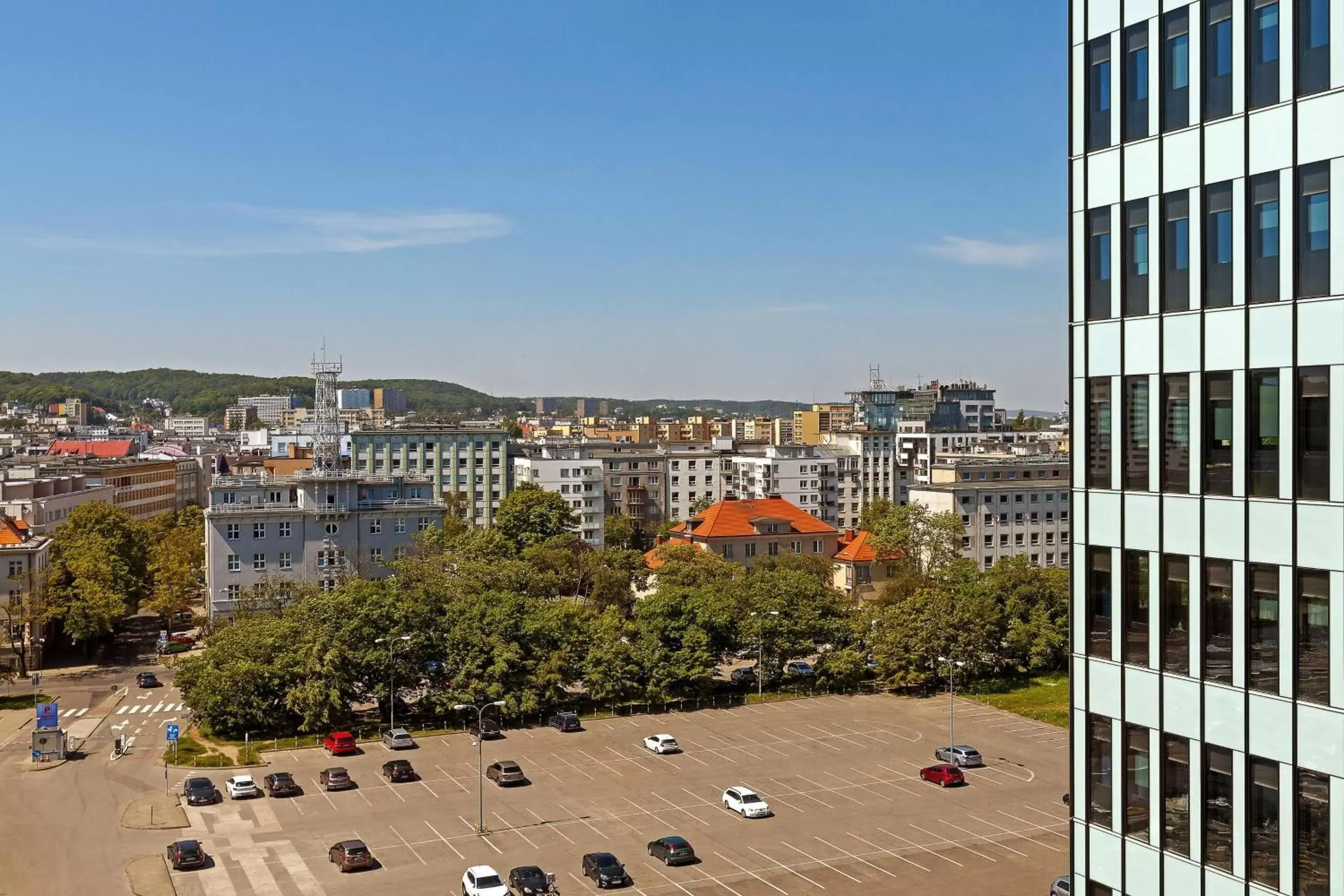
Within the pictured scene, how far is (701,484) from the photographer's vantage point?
516 feet

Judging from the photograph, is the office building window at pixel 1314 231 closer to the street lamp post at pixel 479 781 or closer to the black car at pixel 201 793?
the street lamp post at pixel 479 781

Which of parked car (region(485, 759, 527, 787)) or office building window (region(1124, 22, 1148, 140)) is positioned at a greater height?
office building window (region(1124, 22, 1148, 140))

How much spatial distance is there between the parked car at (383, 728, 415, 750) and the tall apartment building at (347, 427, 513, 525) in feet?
252

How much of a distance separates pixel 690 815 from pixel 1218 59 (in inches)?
1483

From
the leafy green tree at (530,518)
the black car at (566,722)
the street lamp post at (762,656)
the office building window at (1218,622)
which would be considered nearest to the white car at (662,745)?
the black car at (566,722)

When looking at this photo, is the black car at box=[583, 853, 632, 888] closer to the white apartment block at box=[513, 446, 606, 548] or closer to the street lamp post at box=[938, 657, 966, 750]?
the street lamp post at box=[938, 657, 966, 750]

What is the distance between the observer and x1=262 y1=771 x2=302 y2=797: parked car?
5203 cm

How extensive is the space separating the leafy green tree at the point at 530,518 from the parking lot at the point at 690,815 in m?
57.9

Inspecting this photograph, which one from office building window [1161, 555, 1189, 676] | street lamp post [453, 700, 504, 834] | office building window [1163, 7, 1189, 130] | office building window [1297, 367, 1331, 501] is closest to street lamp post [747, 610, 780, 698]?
street lamp post [453, 700, 504, 834]

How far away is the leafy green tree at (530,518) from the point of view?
403ft

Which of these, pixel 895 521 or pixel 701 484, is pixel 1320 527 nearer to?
pixel 895 521

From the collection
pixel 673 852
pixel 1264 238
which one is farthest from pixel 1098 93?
pixel 673 852

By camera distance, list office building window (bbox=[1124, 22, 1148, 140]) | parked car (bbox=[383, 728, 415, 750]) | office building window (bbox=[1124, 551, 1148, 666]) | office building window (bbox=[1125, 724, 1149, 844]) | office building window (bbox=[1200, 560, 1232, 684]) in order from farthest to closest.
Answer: parked car (bbox=[383, 728, 415, 750]) < office building window (bbox=[1124, 22, 1148, 140]) < office building window (bbox=[1124, 551, 1148, 666]) < office building window (bbox=[1125, 724, 1149, 844]) < office building window (bbox=[1200, 560, 1232, 684])

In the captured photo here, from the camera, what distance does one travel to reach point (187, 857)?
1692 inches
